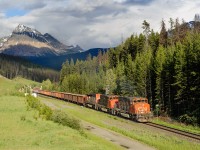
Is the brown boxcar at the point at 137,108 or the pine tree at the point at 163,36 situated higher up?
the pine tree at the point at 163,36

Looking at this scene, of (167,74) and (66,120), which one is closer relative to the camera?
(66,120)

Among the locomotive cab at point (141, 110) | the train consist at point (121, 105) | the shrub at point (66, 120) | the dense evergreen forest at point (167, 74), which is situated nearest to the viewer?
the shrub at point (66, 120)

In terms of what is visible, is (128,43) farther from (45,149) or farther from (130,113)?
(45,149)

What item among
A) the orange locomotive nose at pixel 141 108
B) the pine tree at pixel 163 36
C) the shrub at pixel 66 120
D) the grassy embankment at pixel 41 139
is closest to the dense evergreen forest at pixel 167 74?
the pine tree at pixel 163 36

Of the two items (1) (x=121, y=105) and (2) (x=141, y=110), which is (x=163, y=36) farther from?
(2) (x=141, y=110)

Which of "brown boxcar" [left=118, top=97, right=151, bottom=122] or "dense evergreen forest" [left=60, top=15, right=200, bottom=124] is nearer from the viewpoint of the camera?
"brown boxcar" [left=118, top=97, right=151, bottom=122]

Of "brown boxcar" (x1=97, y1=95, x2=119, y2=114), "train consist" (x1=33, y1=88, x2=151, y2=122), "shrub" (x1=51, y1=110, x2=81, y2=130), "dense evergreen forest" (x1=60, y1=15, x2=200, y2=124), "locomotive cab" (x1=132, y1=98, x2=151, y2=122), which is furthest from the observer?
"brown boxcar" (x1=97, y1=95, x2=119, y2=114)

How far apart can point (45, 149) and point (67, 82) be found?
434 ft

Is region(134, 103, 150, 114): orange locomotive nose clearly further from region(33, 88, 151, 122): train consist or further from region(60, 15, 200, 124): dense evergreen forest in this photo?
region(60, 15, 200, 124): dense evergreen forest

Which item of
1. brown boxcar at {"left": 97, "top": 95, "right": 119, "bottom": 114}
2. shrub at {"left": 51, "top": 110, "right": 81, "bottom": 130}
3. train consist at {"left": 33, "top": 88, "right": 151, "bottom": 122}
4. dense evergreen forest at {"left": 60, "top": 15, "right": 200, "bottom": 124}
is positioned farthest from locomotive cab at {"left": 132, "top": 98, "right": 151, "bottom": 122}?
shrub at {"left": 51, "top": 110, "right": 81, "bottom": 130}

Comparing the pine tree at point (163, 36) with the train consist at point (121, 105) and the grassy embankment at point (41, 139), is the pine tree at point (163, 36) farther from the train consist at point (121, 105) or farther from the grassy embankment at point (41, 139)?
the grassy embankment at point (41, 139)

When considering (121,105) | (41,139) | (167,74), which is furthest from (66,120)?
(167,74)

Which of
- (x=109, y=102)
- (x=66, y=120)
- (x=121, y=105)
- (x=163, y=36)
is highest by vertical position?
(x=163, y=36)

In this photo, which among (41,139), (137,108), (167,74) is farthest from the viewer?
(167,74)
